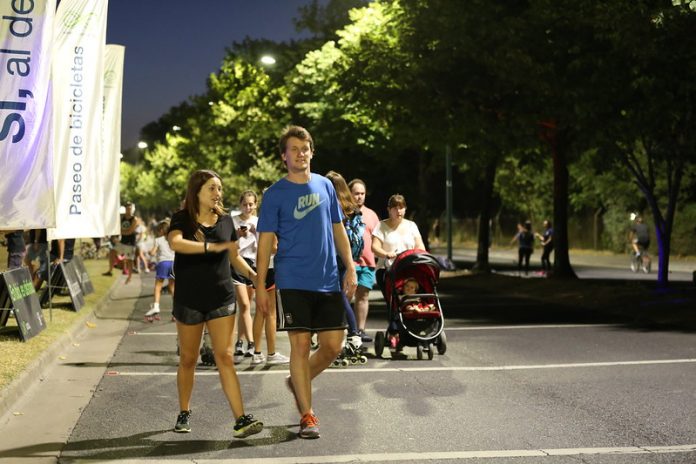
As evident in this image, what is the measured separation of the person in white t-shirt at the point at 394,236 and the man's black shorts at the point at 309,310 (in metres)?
4.42

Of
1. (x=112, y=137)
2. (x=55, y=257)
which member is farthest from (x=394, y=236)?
(x=55, y=257)

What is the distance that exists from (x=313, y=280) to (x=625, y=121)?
13780mm

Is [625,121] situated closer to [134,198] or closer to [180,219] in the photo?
[180,219]

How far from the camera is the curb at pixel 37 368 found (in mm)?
7777

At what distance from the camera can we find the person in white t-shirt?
1107cm

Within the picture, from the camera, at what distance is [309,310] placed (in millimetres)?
6508

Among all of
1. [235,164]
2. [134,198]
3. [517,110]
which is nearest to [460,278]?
[517,110]

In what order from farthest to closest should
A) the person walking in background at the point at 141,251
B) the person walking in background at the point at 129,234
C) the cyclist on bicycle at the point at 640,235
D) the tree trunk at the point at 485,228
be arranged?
the person walking in background at the point at 141,251 → the tree trunk at the point at 485,228 → the cyclist on bicycle at the point at 640,235 → the person walking in background at the point at 129,234

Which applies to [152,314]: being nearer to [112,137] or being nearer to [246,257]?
[112,137]

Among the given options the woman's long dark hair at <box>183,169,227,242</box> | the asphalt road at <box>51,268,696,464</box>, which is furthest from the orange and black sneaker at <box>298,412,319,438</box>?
the woman's long dark hair at <box>183,169,227,242</box>

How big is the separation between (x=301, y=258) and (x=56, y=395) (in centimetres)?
323

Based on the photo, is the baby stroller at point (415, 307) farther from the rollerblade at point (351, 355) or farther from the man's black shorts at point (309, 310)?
the man's black shorts at point (309, 310)

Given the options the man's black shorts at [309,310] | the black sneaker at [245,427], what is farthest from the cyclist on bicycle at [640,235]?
the black sneaker at [245,427]

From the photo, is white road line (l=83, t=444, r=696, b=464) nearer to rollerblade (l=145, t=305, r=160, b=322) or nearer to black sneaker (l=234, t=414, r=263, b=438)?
black sneaker (l=234, t=414, r=263, b=438)
